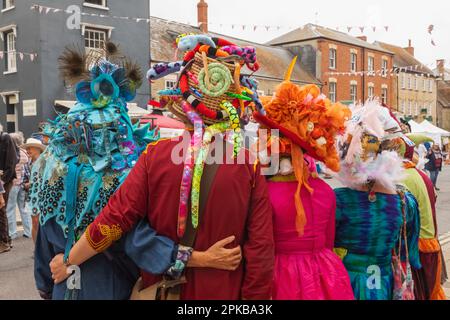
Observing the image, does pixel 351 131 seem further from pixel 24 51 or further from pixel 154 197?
pixel 24 51

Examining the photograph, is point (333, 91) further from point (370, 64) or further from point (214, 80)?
point (214, 80)

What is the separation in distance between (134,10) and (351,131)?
17.0 metres

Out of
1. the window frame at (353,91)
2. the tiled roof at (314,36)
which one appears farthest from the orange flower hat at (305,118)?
the window frame at (353,91)

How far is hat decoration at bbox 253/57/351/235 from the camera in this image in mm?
2342

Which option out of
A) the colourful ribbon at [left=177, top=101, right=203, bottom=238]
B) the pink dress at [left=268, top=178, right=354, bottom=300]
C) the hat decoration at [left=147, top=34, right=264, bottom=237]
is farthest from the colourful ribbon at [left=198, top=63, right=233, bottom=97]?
the pink dress at [left=268, top=178, right=354, bottom=300]

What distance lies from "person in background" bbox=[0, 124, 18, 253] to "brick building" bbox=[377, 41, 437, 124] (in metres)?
31.8

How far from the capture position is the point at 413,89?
37.2 metres

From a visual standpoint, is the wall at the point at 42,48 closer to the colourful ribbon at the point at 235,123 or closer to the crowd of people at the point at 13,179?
the crowd of people at the point at 13,179

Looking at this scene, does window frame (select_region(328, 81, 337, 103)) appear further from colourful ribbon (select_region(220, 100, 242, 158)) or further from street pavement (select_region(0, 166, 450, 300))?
colourful ribbon (select_region(220, 100, 242, 158))

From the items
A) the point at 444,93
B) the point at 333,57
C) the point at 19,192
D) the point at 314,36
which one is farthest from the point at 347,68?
the point at 19,192

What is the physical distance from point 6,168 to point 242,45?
19.5 meters

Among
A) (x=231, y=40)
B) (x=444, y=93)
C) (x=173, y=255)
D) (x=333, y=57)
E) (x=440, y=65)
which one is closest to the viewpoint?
(x=173, y=255)

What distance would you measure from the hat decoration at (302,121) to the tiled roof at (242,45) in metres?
14.5
